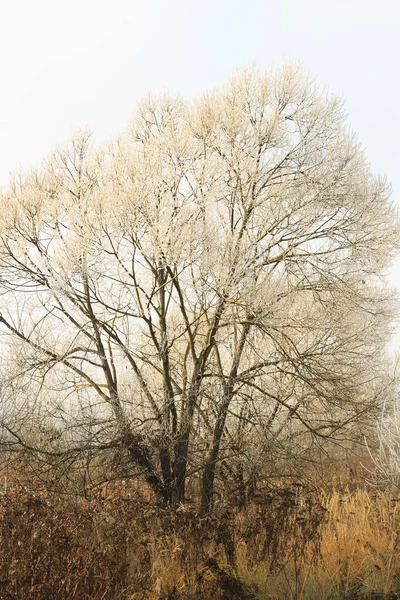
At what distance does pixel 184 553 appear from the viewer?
503 cm

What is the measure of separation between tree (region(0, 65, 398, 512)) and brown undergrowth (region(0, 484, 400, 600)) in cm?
266

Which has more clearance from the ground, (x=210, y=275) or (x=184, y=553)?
(x=210, y=275)

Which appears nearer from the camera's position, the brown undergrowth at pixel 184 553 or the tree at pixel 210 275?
the brown undergrowth at pixel 184 553

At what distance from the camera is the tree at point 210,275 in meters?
8.53

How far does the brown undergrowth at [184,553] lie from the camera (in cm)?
384

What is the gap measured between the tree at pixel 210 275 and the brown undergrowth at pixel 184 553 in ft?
8.72

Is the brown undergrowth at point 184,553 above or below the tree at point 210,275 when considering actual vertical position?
below

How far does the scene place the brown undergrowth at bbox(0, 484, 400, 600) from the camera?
3.84 metres

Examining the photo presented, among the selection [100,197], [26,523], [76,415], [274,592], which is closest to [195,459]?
[76,415]

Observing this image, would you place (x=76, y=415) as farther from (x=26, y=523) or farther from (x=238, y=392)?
(x=26, y=523)

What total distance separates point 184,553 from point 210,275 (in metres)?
4.16

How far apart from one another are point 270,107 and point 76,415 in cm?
573

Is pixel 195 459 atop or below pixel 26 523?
atop

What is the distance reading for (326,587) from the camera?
485cm
